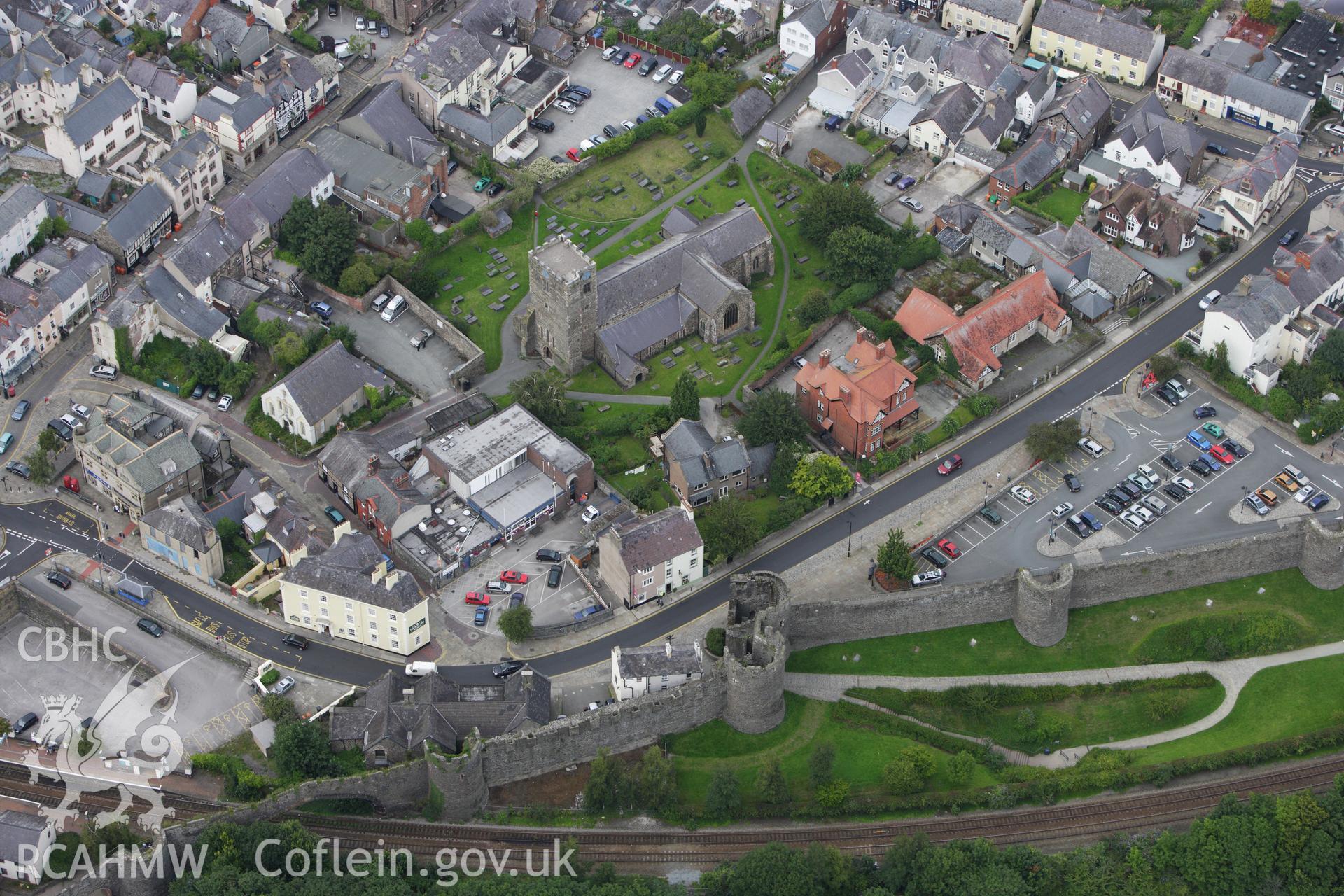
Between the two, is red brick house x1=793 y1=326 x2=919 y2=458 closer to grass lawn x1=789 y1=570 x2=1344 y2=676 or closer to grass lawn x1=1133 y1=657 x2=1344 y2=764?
grass lawn x1=789 y1=570 x2=1344 y2=676

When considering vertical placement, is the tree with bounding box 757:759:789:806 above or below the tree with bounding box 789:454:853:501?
below

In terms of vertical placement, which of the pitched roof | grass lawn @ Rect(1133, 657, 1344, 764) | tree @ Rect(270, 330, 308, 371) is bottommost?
grass lawn @ Rect(1133, 657, 1344, 764)

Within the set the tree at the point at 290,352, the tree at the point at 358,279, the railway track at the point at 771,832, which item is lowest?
the railway track at the point at 771,832

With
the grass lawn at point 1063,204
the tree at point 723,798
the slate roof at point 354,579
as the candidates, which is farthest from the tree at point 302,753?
the grass lawn at point 1063,204

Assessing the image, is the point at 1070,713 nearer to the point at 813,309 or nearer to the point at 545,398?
the point at 813,309

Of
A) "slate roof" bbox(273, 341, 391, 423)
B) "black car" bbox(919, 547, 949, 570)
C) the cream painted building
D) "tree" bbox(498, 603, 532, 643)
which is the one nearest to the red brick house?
"black car" bbox(919, 547, 949, 570)

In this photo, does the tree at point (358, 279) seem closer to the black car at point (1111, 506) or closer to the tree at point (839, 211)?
the tree at point (839, 211)
